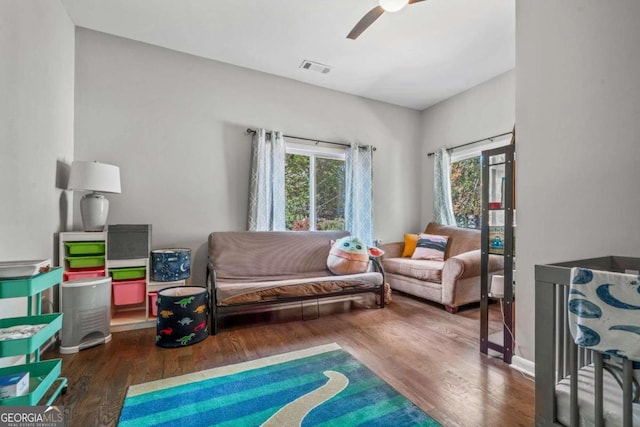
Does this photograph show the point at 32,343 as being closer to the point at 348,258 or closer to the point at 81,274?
the point at 81,274

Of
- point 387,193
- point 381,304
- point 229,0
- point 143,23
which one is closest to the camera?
point 229,0

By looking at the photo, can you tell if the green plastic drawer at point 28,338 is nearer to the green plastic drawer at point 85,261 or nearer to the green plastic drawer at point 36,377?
the green plastic drawer at point 36,377

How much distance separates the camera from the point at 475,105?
3.82 m

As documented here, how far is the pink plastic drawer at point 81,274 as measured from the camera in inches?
91.7

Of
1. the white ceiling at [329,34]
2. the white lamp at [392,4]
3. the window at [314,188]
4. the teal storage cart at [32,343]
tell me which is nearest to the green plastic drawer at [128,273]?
the teal storage cart at [32,343]

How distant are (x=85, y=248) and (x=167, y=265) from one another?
0.64 metres

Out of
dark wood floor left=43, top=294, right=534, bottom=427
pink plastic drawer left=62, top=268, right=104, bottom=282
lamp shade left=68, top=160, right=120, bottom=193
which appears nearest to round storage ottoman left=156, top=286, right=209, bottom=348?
dark wood floor left=43, top=294, right=534, bottom=427

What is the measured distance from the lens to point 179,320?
2203 mm

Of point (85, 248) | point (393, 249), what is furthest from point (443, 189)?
point (85, 248)

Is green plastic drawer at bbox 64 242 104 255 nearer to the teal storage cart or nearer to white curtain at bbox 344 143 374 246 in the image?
the teal storage cart

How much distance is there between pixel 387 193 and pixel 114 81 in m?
3.60

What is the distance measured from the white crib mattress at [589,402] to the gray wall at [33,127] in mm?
2639

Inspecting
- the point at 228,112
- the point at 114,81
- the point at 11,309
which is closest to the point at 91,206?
the point at 11,309

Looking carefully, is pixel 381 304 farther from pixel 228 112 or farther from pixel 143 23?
pixel 143 23
